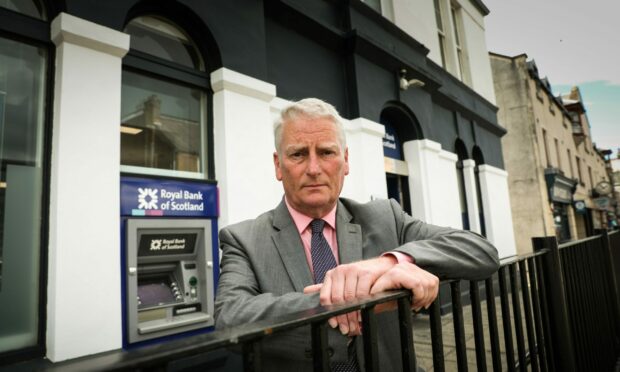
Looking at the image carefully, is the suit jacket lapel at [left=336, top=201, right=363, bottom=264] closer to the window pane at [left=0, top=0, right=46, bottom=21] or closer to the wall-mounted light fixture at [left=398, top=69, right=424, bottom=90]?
the window pane at [left=0, top=0, right=46, bottom=21]

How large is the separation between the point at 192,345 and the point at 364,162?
4.90 metres

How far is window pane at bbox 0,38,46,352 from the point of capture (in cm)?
247

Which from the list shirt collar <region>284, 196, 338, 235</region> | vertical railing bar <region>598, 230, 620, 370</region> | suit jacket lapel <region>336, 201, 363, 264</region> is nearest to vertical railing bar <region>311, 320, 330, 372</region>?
suit jacket lapel <region>336, 201, 363, 264</region>

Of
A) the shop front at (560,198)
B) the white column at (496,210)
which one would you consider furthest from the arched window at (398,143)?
the shop front at (560,198)

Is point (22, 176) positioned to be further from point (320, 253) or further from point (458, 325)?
point (458, 325)

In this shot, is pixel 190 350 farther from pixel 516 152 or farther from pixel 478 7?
pixel 516 152

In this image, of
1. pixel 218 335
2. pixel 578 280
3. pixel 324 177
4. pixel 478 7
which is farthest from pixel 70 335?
pixel 478 7

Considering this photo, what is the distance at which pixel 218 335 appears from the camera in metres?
0.62

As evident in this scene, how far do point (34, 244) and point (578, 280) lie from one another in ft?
12.9

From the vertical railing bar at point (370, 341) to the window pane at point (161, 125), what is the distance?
2.96 meters

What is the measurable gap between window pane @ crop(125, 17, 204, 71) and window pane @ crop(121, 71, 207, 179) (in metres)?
0.31

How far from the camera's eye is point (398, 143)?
7039 millimetres

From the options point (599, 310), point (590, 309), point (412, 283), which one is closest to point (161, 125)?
point (412, 283)

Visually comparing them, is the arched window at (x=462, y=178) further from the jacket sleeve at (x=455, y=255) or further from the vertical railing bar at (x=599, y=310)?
the jacket sleeve at (x=455, y=255)
